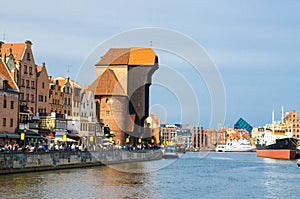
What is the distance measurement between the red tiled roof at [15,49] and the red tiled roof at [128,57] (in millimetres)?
52397

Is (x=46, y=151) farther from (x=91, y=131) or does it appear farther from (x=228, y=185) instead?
(x=91, y=131)

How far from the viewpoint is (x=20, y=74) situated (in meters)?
82.3

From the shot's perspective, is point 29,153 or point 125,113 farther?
point 125,113

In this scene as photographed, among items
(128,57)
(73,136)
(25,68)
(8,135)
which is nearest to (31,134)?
(8,135)

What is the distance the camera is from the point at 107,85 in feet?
405

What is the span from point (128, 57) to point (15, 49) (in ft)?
193

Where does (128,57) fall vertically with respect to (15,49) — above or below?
above

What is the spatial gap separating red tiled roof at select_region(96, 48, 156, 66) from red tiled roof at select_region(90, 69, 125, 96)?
33.2ft

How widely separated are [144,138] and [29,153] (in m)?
87.9

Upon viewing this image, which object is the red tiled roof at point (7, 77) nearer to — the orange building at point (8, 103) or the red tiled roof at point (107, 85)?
the orange building at point (8, 103)

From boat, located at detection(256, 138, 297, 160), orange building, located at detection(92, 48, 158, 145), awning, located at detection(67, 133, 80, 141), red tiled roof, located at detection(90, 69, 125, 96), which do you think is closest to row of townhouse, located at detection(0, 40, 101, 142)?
awning, located at detection(67, 133, 80, 141)

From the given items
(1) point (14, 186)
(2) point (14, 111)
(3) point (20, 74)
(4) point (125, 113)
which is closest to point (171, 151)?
(4) point (125, 113)

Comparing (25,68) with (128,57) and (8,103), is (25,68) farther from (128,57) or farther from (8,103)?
(128,57)

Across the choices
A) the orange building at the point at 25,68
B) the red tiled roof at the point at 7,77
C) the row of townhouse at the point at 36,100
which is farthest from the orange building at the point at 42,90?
the red tiled roof at the point at 7,77
